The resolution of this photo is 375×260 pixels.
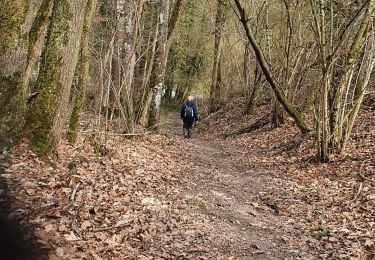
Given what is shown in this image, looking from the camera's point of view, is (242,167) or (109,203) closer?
(109,203)

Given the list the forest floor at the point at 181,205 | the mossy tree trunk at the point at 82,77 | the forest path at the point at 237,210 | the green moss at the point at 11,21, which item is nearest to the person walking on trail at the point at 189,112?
the forest path at the point at 237,210

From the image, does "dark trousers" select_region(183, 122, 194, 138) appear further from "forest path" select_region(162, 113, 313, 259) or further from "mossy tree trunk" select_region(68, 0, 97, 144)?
"mossy tree trunk" select_region(68, 0, 97, 144)

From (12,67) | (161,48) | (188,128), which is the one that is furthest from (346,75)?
(188,128)

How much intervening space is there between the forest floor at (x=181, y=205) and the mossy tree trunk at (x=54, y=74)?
0.36 metres

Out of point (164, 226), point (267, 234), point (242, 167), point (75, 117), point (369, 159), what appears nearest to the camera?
point (164, 226)

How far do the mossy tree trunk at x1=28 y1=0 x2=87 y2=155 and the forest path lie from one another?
2560 millimetres

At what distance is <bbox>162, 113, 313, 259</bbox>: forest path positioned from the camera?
5707 mm

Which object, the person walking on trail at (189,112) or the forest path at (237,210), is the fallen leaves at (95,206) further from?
the person walking on trail at (189,112)

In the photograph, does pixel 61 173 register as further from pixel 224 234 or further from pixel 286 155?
pixel 286 155

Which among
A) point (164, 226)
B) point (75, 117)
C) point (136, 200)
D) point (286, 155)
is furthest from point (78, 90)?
point (286, 155)

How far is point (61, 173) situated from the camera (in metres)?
6.34

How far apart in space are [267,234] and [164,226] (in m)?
1.64

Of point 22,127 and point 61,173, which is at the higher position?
point 22,127

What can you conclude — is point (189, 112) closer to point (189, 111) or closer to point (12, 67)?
point (189, 111)
